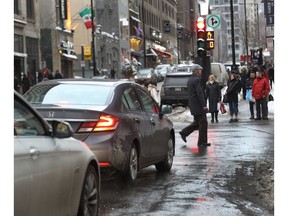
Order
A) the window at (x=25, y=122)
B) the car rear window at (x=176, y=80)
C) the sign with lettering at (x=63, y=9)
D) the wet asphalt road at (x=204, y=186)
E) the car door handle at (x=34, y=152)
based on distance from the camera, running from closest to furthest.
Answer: the car door handle at (x=34, y=152) < the window at (x=25, y=122) < the wet asphalt road at (x=204, y=186) < the car rear window at (x=176, y=80) < the sign with lettering at (x=63, y=9)

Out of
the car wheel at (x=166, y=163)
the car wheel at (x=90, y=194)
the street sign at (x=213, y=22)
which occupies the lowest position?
the car wheel at (x=166, y=163)

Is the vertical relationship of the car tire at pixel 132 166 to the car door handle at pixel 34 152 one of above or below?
below

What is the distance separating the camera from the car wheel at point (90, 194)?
5926 millimetres

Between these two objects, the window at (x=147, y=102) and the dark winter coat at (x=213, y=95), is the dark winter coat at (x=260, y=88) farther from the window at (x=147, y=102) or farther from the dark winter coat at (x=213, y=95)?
the window at (x=147, y=102)

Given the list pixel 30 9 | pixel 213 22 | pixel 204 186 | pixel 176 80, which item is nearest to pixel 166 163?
pixel 204 186

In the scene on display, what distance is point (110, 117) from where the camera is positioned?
8367 millimetres

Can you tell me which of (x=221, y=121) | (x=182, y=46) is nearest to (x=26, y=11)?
(x=221, y=121)

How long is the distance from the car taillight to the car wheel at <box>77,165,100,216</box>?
1.79 meters

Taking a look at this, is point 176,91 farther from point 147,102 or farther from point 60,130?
point 60,130

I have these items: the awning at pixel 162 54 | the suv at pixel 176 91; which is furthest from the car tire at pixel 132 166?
the awning at pixel 162 54

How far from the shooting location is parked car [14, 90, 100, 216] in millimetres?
4449

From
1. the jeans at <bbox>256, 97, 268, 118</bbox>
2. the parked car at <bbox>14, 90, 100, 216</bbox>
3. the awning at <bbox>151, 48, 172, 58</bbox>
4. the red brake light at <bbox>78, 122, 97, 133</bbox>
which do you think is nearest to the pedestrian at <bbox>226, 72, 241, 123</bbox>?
the jeans at <bbox>256, 97, 268, 118</bbox>

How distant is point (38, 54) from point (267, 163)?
36498mm
